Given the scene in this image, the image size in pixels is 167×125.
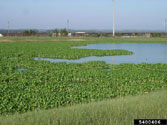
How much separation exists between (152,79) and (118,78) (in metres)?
2.02

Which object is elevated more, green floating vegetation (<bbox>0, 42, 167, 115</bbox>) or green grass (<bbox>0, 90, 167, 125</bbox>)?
green grass (<bbox>0, 90, 167, 125</bbox>)

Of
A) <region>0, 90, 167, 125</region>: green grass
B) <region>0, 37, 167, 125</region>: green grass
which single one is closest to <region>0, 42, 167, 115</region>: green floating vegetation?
<region>0, 37, 167, 125</region>: green grass

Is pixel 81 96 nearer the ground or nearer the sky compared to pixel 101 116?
nearer the ground

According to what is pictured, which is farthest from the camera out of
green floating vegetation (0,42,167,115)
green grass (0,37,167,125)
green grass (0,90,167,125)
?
green floating vegetation (0,42,167,115)

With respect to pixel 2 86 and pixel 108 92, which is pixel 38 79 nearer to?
pixel 2 86

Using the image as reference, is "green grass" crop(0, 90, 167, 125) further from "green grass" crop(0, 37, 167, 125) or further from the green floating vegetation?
the green floating vegetation

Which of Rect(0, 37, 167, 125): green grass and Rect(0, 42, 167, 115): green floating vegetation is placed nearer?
Rect(0, 37, 167, 125): green grass

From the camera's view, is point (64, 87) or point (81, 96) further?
point (64, 87)

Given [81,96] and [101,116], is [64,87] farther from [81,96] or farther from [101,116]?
[101,116]

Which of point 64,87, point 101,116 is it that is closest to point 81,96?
point 64,87

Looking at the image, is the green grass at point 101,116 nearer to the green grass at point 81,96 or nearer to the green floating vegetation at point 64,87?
the green grass at point 81,96

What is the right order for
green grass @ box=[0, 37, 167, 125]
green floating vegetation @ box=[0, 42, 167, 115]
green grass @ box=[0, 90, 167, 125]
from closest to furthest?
green grass @ box=[0, 90, 167, 125] → green grass @ box=[0, 37, 167, 125] → green floating vegetation @ box=[0, 42, 167, 115]

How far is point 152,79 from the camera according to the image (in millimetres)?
14828

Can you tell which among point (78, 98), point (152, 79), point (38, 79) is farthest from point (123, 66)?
point (78, 98)
